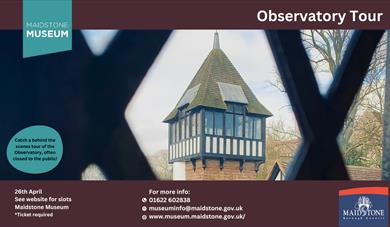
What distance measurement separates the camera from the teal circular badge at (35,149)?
8.77 feet

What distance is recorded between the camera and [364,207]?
9.04ft

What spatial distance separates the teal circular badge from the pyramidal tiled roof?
62 cm

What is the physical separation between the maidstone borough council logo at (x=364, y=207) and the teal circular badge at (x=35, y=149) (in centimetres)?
159

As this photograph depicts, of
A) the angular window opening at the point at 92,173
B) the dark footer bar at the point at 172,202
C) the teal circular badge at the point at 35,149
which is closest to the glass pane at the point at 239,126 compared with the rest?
the dark footer bar at the point at 172,202

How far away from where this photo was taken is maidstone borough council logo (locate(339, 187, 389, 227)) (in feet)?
8.98

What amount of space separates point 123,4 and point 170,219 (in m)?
1.21

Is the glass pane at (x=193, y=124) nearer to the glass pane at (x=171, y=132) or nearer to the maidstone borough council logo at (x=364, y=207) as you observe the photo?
the glass pane at (x=171, y=132)

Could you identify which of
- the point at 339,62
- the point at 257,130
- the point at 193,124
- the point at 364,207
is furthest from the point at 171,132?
the point at 364,207

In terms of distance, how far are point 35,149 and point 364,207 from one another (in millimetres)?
1846

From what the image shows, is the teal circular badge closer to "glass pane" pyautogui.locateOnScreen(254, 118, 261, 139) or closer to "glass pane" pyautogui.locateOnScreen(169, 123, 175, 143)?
"glass pane" pyautogui.locateOnScreen(169, 123, 175, 143)

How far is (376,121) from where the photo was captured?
2764 millimetres

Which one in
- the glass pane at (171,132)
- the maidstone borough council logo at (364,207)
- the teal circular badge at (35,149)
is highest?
the glass pane at (171,132)

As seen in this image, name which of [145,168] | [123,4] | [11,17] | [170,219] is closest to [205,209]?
[170,219]

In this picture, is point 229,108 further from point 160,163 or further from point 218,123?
point 160,163
